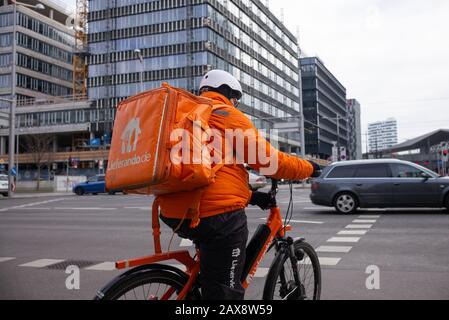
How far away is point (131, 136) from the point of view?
271 cm

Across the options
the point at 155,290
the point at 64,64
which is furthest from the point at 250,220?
the point at 64,64

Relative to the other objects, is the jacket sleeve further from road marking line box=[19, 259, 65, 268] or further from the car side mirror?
the car side mirror

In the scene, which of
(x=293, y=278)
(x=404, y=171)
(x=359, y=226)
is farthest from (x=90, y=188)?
(x=293, y=278)

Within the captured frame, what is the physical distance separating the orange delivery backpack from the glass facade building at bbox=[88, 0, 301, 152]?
58.8 meters

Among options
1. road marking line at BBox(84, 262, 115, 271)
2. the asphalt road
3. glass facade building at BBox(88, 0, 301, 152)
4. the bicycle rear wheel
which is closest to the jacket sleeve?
the bicycle rear wheel

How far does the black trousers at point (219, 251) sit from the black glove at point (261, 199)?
536 mm

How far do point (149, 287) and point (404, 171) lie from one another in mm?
12191

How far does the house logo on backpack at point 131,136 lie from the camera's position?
2.67 meters

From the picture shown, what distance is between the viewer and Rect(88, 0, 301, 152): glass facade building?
63.9 metres

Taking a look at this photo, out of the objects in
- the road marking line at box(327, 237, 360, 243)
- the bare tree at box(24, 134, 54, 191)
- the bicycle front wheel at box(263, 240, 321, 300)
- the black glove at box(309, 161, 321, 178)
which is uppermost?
the bare tree at box(24, 134, 54, 191)

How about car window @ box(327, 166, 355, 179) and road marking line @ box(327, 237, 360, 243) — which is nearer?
road marking line @ box(327, 237, 360, 243)

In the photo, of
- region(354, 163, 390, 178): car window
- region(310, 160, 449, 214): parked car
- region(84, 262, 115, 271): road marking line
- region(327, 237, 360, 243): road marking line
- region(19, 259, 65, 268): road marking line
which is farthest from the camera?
region(354, 163, 390, 178): car window

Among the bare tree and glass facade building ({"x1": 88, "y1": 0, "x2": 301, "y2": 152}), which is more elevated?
glass facade building ({"x1": 88, "y1": 0, "x2": 301, "y2": 152})
